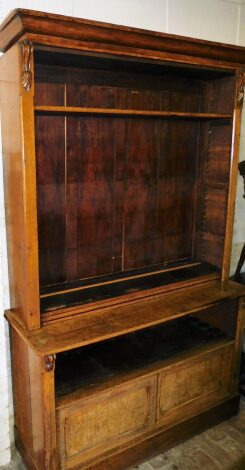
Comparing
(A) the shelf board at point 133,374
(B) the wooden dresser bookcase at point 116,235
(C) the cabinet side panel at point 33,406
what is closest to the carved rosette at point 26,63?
(B) the wooden dresser bookcase at point 116,235

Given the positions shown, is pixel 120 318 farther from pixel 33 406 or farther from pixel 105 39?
pixel 105 39

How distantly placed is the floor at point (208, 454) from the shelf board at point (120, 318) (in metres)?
0.79

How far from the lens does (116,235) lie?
227 centimetres

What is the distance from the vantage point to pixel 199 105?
7.79ft

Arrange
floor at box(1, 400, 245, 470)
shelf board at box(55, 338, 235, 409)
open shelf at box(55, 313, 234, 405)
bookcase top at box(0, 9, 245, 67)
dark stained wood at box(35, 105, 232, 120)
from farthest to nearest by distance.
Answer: floor at box(1, 400, 245, 470) < open shelf at box(55, 313, 234, 405) < shelf board at box(55, 338, 235, 409) < dark stained wood at box(35, 105, 232, 120) < bookcase top at box(0, 9, 245, 67)

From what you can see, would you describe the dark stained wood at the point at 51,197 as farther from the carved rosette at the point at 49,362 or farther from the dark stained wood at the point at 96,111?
the carved rosette at the point at 49,362

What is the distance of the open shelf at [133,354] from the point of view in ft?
6.27

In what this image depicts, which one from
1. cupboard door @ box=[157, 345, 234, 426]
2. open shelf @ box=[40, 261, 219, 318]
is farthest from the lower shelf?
open shelf @ box=[40, 261, 219, 318]

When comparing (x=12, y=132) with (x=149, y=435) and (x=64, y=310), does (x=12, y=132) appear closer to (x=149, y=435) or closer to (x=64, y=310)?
(x=64, y=310)

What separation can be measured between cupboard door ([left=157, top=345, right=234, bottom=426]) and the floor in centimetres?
16

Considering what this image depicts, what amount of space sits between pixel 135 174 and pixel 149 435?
4.49 feet

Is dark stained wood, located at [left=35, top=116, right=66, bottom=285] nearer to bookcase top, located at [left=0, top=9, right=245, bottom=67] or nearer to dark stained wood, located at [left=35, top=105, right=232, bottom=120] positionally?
dark stained wood, located at [left=35, top=105, right=232, bottom=120]

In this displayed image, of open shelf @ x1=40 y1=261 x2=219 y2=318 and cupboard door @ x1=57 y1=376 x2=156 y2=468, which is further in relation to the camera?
open shelf @ x1=40 y1=261 x2=219 y2=318

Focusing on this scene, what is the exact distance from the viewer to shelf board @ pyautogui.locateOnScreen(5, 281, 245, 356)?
5.49 ft
